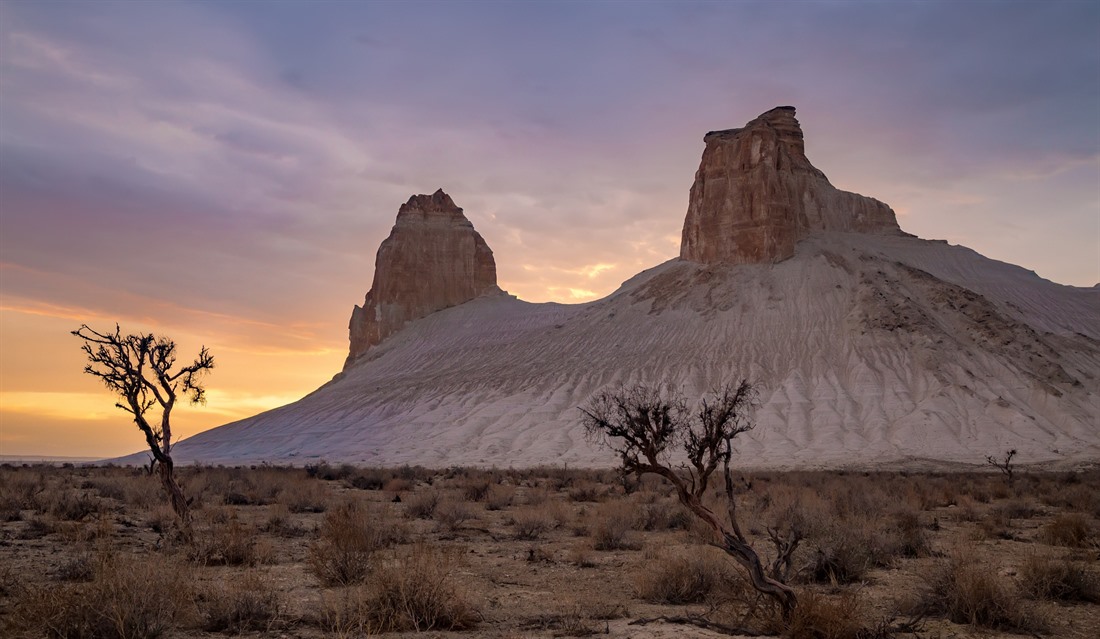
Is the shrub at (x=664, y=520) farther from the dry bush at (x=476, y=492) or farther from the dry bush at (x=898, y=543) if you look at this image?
the dry bush at (x=476, y=492)

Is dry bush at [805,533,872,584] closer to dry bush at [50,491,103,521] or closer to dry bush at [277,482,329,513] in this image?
dry bush at [277,482,329,513]

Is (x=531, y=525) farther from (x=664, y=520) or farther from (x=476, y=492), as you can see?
(x=476, y=492)

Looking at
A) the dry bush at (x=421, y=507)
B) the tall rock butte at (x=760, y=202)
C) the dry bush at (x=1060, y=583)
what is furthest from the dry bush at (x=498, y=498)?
the tall rock butte at (x=760, y=202)

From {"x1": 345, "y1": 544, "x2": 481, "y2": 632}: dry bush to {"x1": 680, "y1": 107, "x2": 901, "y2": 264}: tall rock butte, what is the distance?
3121 inches

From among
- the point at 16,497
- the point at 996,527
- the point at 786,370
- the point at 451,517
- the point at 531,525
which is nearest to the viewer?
the point at 531,525

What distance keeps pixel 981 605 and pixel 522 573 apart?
21.9 ft

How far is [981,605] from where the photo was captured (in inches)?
368

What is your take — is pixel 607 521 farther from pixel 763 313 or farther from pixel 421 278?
pixel 421 278

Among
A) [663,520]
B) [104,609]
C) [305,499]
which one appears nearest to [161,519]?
[305,499]

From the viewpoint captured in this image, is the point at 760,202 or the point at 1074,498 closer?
the point at 1074,498

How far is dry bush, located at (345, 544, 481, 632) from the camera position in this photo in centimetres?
852

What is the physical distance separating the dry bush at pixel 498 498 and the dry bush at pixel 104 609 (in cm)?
1596

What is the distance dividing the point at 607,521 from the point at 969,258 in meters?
94.5

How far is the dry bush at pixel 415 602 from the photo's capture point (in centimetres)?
852
